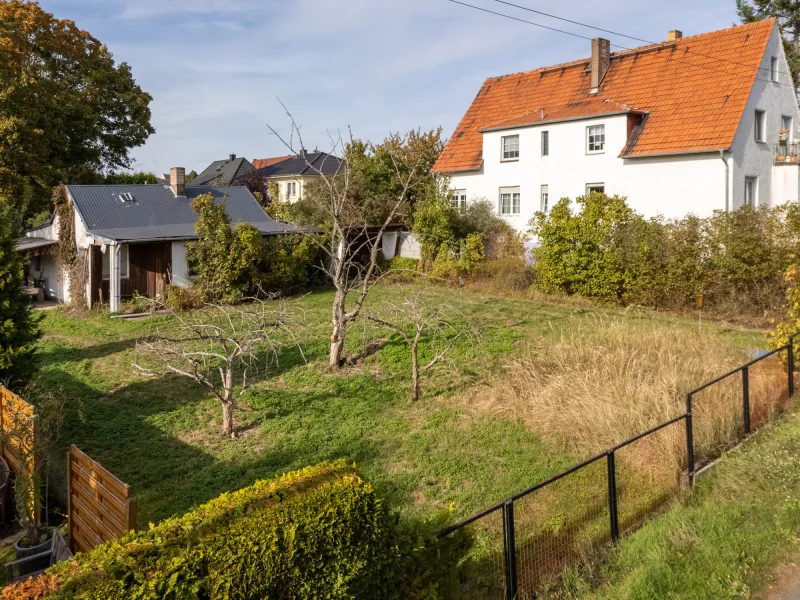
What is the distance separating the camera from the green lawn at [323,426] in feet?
31.8

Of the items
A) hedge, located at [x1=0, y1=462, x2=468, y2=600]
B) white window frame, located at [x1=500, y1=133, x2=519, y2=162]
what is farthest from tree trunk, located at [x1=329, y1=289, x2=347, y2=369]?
white window frame, located at [x1=500, y1=133, x2=519, y2=162]

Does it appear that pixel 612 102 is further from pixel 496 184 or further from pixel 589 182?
pixel 496 184

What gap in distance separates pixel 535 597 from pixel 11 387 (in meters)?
10.6

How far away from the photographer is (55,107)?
106 feet

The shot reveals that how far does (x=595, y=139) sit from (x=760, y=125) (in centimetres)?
584

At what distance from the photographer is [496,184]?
29625mm

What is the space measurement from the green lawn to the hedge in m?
0.56

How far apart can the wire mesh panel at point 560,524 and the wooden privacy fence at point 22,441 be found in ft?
19.1

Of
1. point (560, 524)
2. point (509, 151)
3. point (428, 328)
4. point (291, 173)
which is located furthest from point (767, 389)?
point (291, 173)

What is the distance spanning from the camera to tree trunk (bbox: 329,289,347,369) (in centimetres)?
1487

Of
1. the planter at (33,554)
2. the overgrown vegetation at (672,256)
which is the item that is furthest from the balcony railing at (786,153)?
the planter at (33,554)

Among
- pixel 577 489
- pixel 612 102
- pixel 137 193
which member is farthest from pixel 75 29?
pixel 577 489

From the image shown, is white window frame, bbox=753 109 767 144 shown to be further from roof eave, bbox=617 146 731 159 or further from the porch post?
the porch post

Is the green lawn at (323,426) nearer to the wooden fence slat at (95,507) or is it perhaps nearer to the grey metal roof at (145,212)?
the wooden fence slat at (95,507)
